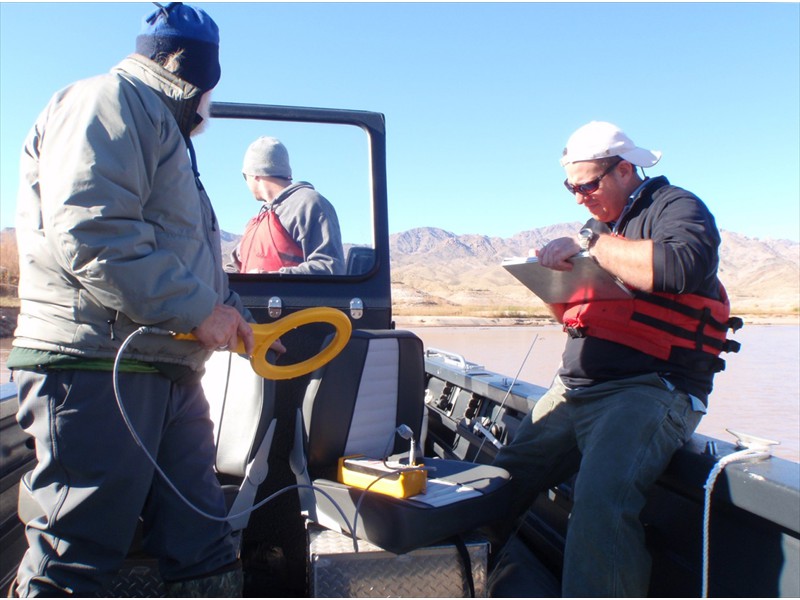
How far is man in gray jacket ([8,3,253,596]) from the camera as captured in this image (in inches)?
54.2

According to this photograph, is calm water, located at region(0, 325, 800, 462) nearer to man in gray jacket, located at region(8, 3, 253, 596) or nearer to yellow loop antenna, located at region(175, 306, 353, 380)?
yellow loop antenna, located at region(175, 306, 353, 380)

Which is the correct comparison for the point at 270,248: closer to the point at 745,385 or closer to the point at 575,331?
the point at 575,331

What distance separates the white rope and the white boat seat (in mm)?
583

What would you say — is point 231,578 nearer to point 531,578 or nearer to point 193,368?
point 193,368

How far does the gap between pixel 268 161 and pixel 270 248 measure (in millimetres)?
348

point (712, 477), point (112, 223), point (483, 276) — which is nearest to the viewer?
point (112, 223)

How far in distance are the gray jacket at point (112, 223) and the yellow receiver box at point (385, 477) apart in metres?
0.65

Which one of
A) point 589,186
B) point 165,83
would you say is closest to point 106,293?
point 165,83

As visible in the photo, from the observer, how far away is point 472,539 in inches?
81.1

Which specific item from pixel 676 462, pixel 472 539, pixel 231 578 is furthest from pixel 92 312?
pixel 676 462

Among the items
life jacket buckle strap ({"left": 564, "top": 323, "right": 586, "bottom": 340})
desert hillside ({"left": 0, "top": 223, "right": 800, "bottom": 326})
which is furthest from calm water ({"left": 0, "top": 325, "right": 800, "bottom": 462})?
desert hillside ({"left": 0, "top": 223, "right": 800, "bottom": 326})

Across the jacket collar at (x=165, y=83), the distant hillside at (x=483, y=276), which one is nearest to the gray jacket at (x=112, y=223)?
the jacket collar at (x=165, y=83)

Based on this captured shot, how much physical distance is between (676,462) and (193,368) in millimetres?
1268

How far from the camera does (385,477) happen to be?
197 cm
